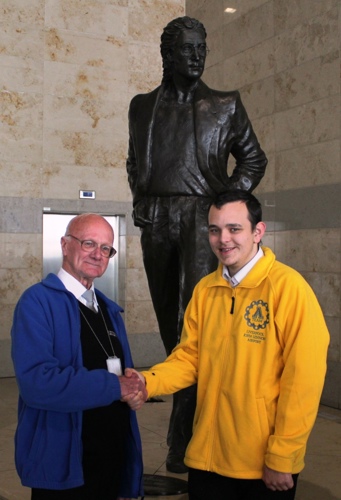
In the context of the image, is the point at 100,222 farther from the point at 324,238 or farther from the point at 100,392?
the point at 324,238

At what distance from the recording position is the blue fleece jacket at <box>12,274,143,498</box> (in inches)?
105

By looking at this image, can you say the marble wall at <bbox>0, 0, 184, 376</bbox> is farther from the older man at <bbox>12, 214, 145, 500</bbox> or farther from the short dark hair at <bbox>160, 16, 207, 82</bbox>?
the older man at <bbox>12, 214, 145, 500</bbox>

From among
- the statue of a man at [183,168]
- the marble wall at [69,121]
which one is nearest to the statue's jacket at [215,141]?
the statue of a man at [183,168]

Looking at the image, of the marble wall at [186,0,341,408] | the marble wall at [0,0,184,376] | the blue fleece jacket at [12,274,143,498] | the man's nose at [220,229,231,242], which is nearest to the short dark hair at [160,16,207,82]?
the man's nose at [220,229,231,242]

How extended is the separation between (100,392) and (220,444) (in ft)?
1.75

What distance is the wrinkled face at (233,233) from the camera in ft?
9.34

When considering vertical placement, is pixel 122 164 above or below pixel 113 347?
above

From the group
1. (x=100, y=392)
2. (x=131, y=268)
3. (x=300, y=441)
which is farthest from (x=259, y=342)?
(x=131, y=268)

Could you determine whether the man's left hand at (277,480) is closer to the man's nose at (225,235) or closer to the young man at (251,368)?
the young man at (251,368)

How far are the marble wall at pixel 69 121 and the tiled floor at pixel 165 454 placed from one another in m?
3.07

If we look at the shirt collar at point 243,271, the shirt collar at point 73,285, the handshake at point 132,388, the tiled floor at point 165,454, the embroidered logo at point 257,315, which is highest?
the shirt collar at point 243,271

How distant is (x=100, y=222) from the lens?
9.96 ft

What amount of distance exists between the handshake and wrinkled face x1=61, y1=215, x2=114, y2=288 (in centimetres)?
42

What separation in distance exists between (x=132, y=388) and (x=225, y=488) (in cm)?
54
